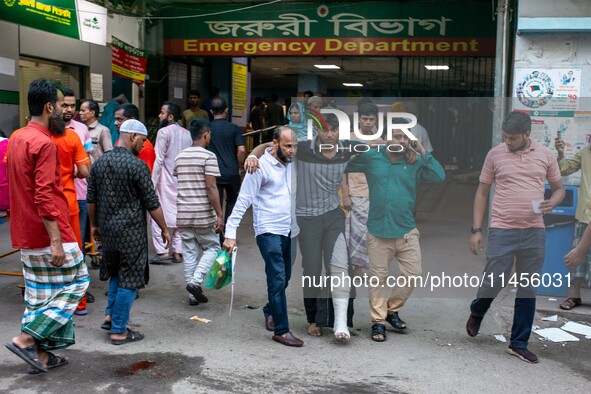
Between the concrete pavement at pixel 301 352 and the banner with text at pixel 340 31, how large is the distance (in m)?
5.54

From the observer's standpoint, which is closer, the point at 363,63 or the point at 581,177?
the point at 581,177

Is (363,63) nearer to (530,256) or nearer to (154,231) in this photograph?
(154,231)

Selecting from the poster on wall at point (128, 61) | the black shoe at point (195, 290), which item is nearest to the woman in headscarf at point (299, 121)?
the black shoe at point (195, 290)

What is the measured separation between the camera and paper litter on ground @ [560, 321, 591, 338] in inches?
229

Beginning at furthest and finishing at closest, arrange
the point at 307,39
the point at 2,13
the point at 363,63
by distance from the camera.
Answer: the point at 363,63
the point at 307,39
the point at 2,13

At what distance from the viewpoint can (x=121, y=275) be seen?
5234mm

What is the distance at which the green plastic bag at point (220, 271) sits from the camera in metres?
5.57

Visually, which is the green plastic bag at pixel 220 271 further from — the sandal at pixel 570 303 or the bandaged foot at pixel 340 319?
the sandal at pixel 570 303

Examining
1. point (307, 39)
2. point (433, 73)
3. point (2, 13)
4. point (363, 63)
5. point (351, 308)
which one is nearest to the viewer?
point (351, 308)

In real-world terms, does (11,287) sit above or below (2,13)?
below

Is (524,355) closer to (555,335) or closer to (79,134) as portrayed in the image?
(555,335)

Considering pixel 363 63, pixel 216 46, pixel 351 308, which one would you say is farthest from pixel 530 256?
pixel 363 63

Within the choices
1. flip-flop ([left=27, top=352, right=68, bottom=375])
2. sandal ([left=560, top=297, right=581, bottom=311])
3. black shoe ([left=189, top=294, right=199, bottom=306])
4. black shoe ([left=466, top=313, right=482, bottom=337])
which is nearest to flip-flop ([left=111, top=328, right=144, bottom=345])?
flip-flop ([left=27, top=352, right=68, bottom=375])

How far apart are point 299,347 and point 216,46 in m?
8.36
